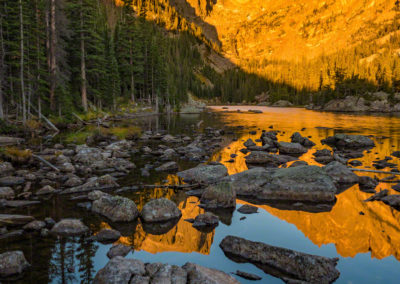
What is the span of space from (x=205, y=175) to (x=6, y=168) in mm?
10826

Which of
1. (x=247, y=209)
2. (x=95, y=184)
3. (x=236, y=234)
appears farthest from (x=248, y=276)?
(x=95, y=184)

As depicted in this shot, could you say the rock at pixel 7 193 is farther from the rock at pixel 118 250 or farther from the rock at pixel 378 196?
the rock at pixel 378 196

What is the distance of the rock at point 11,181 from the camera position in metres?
13.1

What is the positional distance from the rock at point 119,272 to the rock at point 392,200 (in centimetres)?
1050

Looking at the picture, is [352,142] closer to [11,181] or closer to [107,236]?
[107,236]

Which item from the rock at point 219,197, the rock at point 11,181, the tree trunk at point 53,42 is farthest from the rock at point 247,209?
the tree trunk at point 53,42

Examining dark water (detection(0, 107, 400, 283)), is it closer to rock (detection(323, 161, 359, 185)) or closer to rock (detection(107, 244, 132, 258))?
rock (detection(107, 244, 132, 258))

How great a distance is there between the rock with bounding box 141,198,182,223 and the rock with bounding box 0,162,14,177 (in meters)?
9.41

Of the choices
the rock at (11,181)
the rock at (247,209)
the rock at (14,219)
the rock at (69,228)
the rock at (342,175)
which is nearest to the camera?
the rock at (69,228)

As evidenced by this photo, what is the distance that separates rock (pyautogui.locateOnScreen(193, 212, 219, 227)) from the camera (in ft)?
31.4

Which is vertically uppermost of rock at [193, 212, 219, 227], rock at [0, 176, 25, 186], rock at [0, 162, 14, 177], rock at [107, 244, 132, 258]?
rock at [0, 162, 14, 177]

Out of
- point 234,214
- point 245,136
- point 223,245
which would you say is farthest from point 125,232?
point 245,136

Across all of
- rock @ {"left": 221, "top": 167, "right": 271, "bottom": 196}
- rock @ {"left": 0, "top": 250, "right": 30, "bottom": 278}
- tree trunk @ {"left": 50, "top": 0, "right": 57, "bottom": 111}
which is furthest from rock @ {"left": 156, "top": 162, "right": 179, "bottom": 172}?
tree trunk @ {"left": 50, "top": 0, "right": 57, "bottom": 111}

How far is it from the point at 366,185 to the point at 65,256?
533 inches
